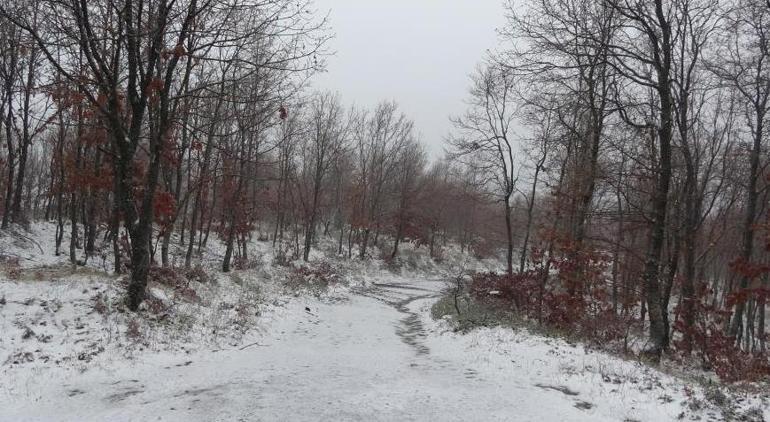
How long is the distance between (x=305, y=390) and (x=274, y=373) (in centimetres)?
115

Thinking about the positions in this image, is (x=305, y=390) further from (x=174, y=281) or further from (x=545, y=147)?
(x=545, y=147)

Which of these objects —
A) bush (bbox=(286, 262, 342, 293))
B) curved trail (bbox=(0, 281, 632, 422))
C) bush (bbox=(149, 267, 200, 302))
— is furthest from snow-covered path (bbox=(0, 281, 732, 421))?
bush (bbox=(286, 262, 342, 293))

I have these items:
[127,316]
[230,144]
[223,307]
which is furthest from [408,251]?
[127,316]

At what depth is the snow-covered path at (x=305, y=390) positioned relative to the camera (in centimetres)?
584

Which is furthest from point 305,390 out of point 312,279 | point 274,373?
point 312,279

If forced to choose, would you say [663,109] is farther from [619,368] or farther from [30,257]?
[30,257]

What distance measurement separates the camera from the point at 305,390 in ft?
22.4

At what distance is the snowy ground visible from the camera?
19.9ft

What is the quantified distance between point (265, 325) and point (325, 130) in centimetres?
2291

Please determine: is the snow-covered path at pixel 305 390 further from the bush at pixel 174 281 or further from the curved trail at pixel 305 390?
the bush at pixel 174 281

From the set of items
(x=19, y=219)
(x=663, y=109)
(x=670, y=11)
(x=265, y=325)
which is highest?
(x=670, y=11)

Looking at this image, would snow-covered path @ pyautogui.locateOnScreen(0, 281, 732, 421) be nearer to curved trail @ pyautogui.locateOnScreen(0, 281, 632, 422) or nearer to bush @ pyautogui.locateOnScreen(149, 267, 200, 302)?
curved trail @ pyautogui.locateOnScreen(0, 281, 632, 422)

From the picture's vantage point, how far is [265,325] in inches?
464

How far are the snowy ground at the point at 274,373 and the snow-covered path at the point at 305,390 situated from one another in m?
0.02
